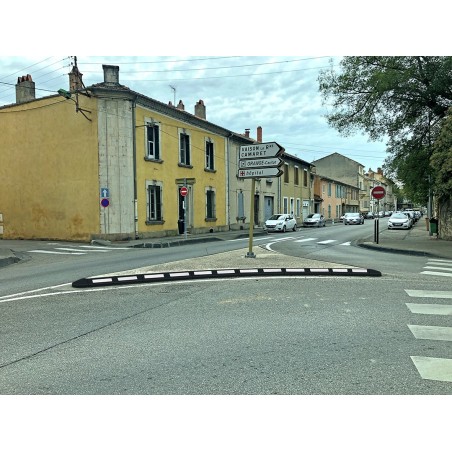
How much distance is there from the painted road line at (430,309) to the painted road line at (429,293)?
0.67 metres

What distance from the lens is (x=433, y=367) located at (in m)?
3.71

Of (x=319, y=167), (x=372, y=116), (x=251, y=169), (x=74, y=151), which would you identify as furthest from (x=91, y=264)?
(x=319, y=167)

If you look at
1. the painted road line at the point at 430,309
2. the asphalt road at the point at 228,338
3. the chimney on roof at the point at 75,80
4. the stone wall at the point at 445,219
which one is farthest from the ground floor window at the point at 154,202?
the painted road line at the point at 430,309

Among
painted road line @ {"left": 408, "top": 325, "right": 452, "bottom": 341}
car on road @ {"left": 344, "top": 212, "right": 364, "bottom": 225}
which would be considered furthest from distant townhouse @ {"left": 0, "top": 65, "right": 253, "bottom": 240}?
car on road @ {"left": 344, "top": 212, "right": 364, "bottom": 225}

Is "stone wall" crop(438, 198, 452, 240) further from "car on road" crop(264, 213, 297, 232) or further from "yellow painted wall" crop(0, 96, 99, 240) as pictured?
"yellow painted wall" crop(0, 96, 99, 240)

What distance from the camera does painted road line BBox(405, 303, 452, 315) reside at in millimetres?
5672

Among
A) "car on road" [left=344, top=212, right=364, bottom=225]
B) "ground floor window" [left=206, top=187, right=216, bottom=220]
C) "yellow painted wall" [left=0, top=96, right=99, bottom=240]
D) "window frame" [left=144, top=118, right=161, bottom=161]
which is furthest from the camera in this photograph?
"car on road" [left=344, top=212, right=364, bottom=225]

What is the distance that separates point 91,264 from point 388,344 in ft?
31.3

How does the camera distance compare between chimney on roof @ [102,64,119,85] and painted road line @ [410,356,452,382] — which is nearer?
painted road line @ [410,356,452,382]

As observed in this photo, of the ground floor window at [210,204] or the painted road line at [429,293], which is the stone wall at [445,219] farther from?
the ground floor window at [210,204]

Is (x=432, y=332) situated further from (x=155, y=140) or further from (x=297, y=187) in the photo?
(x=297, y=187)

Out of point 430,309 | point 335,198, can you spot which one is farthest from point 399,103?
point 335,198

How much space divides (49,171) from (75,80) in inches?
205

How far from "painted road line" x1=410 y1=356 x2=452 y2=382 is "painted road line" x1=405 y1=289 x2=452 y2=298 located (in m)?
3.08
